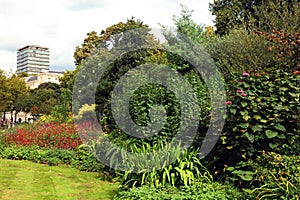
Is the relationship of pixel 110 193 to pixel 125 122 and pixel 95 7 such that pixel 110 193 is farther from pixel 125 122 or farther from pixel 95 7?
pixel 95 7

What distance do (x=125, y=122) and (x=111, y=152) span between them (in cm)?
78

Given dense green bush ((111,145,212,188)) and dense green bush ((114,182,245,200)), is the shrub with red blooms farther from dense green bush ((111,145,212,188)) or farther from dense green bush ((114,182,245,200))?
dense green bush ((114,182,245,200))

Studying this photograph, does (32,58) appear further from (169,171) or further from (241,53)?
(169,171)

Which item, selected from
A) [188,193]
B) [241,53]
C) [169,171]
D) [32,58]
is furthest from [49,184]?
[32,58]

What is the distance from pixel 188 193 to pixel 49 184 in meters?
3.49

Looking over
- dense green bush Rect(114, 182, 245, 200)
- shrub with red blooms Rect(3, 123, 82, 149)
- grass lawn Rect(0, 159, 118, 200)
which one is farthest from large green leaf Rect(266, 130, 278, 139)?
shrub with red blooms Rect(3, 123, 82, 149)

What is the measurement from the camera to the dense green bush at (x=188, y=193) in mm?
4776

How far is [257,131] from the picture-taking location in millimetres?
5395

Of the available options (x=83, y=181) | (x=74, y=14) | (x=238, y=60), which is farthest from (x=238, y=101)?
(x=238, y=60)

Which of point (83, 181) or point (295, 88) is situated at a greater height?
point (295, 88)

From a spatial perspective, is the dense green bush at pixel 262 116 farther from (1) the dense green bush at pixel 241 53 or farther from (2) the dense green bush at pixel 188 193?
(1) the dense green bush at pixel 241 53

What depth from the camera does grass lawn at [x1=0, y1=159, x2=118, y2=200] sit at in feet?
20.2

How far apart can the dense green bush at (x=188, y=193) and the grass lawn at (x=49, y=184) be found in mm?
1219

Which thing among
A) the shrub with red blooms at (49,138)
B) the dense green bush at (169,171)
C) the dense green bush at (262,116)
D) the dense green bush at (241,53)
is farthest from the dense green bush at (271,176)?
the shrub with red blooms at (49,138)
